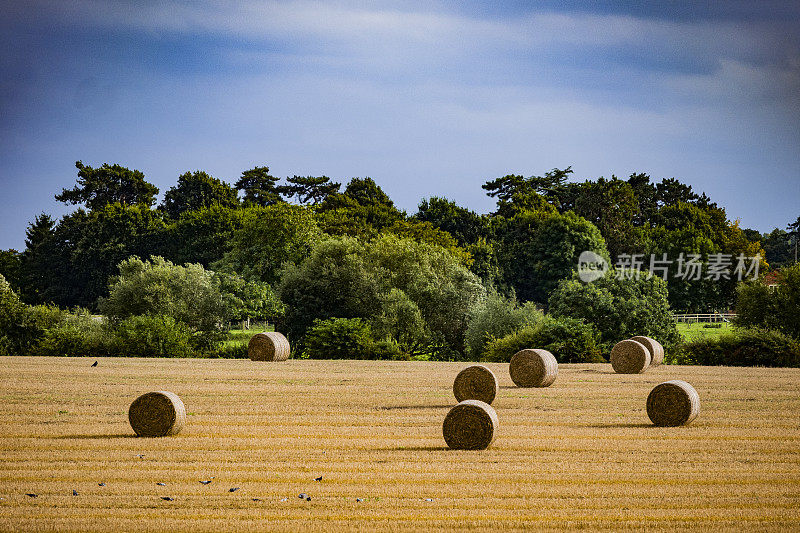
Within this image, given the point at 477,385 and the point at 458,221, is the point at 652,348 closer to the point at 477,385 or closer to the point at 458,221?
the point at 477,385

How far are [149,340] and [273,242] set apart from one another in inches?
847

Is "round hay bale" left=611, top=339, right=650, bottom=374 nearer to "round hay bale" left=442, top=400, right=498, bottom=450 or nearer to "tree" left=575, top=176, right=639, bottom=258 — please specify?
"round hay bale" left=442, top=400, right=498, bottom=450

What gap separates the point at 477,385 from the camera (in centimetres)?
1670

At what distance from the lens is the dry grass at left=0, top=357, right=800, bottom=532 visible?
8281mm

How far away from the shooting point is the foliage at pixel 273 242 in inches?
1999

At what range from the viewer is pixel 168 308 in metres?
34.2

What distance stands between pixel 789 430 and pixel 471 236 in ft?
193

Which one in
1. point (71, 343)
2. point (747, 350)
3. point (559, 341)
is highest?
point (747, 350)

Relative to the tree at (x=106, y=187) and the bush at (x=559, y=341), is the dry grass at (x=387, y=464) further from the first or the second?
the tree at (x=106, y=187)

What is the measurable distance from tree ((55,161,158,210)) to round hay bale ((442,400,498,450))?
204ft

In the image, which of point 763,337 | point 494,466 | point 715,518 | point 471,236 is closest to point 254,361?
point 763,337

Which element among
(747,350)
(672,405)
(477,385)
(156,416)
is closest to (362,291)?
(747,350)

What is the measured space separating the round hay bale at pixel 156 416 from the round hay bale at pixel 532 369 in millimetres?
9869

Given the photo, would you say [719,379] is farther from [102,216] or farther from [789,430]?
[102,216]
